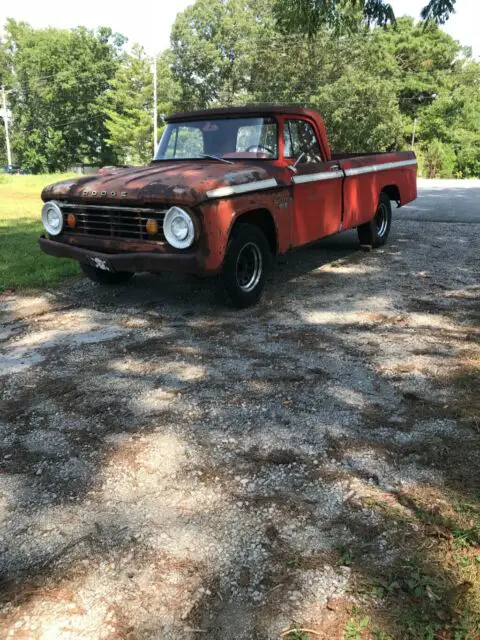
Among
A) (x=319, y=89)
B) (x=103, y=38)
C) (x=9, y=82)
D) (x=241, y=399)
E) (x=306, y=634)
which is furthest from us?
(x=9, y=82)

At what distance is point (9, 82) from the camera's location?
7256 centimetres

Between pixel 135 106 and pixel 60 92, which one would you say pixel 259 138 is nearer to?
pixel 135 106

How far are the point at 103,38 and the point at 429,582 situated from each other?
7514cm

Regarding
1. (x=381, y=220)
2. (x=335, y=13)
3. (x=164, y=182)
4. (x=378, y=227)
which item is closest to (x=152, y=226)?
(x=164, y=182)

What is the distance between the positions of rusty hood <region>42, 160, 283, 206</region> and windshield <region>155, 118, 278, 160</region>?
0.61 feet

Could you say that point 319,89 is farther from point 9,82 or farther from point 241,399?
point 9,82

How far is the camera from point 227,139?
5.95 meters

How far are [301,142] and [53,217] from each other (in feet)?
9.09

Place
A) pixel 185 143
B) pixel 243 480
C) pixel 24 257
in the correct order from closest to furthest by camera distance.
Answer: pixel 243 480 < pixel 185 143 < pixel 24 257

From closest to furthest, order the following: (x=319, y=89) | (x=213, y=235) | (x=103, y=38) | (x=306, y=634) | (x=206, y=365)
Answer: (x=306, y=634), (x=206, y=365), (x=213, y=235), (x=319, y=89), (x=103, y=38)

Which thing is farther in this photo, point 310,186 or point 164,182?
point 310,186

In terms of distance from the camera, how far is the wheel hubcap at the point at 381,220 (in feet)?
28.0

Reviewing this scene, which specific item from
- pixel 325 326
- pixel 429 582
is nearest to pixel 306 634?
pixel 429 582

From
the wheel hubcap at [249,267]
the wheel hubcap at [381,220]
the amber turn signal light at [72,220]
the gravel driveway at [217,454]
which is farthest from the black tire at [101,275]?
the wheel hubcap at [381,220]
